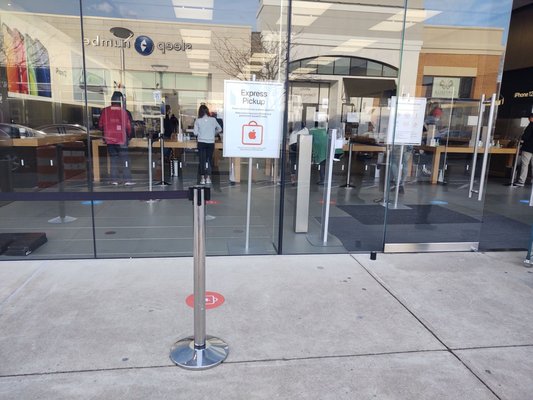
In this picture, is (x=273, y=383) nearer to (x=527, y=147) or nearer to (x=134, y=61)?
(x=527, y=147)

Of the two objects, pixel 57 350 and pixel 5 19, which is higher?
pixel 5 19

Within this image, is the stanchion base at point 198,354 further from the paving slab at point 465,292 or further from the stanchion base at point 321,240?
the stanchion base at point 321,240

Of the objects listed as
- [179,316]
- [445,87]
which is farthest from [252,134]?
[445,87]

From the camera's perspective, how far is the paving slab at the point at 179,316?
2.61 metres

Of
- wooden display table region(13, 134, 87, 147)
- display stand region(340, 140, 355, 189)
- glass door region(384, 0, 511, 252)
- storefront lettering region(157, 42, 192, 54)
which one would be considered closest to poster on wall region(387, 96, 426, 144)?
glass door region(384, 0, 511, 252)

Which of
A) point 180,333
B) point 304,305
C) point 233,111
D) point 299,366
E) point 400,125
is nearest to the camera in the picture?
point 299,366

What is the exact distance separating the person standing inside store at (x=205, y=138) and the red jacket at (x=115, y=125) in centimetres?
186

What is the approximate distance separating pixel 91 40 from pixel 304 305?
1392cm

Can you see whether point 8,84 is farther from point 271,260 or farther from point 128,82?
point 271,260

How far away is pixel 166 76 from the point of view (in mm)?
15797

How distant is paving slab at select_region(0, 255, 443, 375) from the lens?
2.61 m

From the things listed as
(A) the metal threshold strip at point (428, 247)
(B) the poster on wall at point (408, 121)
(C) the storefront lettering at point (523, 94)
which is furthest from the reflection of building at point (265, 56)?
(A) the metal threshold strip at point (428, 247)

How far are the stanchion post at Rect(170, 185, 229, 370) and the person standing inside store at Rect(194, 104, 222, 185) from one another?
21.6 feet

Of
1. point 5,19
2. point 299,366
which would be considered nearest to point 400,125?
point 299,366
